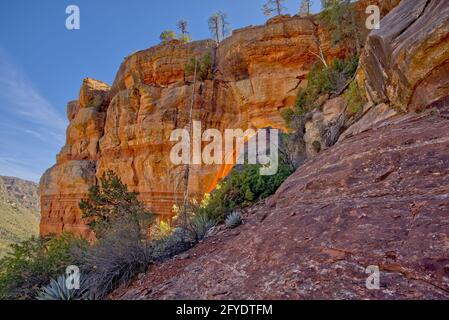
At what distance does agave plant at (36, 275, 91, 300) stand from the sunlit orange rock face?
49.7 feet

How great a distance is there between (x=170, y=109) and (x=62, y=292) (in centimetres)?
1869

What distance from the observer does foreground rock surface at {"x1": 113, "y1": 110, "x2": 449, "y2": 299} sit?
8.24ft

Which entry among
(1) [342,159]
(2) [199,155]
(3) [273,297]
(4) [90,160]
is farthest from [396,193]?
(4) [90,160]

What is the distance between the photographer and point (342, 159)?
5742 mm

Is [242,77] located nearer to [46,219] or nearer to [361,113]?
[361,113]

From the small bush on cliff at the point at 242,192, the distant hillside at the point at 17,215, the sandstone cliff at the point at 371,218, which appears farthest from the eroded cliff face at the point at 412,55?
the distant hillside at the point at 17,215

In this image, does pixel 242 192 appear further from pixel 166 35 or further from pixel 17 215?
pixel 17 215

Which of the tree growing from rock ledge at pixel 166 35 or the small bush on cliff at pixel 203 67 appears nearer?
the small bush on cliff at pixel 203 67

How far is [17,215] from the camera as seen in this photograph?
176 ft

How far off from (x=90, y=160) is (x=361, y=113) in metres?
25.5

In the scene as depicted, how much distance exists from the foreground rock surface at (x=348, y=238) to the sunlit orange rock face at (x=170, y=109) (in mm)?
14843

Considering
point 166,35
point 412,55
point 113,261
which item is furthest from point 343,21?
point 166,35

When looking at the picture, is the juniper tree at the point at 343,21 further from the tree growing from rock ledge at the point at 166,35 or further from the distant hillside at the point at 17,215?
the distant hillside at the point at 17,215

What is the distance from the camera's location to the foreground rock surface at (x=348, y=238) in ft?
8.24
